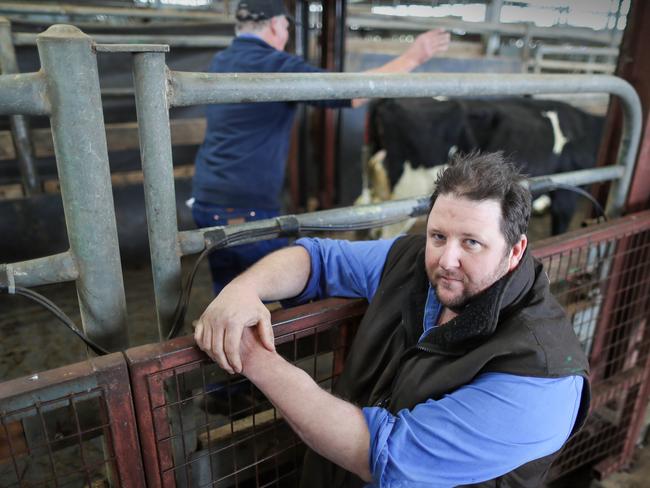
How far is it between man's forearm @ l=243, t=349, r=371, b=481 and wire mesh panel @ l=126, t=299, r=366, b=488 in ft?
0.48

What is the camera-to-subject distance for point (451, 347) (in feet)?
3.48

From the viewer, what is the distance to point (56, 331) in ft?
8.75

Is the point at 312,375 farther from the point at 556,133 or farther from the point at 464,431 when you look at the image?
the point at 556,133

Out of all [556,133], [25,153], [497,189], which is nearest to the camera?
[497,189]

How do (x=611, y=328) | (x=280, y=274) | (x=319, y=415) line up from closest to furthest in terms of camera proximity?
(x=319, y=415), (x=280, y=274), (x=611, y=328)

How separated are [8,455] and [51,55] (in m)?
0.74

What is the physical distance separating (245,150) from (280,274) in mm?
1058

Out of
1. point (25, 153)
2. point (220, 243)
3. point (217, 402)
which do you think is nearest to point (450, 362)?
point (220, 243)

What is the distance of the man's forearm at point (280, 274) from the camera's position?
124cm

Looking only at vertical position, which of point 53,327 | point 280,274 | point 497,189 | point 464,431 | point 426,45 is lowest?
point 53,327

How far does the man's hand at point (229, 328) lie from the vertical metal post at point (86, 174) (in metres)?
0.22

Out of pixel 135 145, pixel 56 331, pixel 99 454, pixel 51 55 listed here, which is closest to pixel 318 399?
pixel 51 55

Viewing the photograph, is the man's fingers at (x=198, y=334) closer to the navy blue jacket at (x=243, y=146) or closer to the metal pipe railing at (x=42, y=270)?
the metal pipe railing at (x=42, y=270)

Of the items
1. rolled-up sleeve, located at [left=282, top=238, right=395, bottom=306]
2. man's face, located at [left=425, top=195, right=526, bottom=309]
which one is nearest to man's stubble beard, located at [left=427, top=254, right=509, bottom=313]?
man's face, located at [left=425, top=195, right=526, bottom=309]
